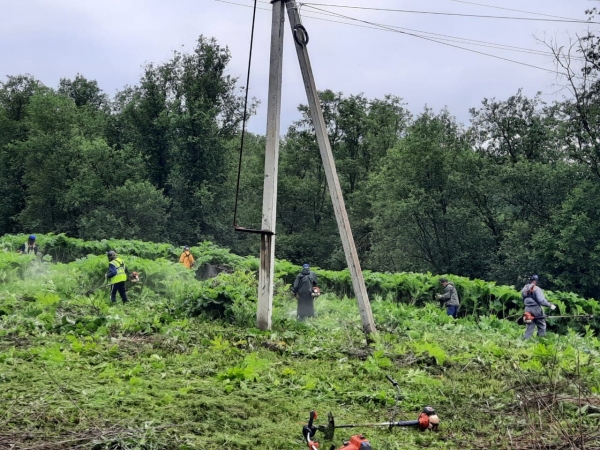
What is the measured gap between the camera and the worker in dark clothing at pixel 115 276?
14758 mm

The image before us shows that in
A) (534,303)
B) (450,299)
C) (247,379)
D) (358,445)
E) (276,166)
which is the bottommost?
(247,379)

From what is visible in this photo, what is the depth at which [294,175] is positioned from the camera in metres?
53.4

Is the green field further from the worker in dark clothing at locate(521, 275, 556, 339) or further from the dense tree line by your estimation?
the dense tree line

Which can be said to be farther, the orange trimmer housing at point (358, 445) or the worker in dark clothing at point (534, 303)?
the worker in dark clothing at point (534, 303)

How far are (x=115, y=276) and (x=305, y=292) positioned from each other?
4623 millimetres

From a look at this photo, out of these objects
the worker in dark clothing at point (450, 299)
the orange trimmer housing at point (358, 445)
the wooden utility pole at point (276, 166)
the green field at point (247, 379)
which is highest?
the wooden utility pole at point (276, 166)

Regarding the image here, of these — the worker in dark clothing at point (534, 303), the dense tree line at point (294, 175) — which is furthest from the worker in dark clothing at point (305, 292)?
the dense tree line at point (294, 175)

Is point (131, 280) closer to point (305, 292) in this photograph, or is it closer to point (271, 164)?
point (305, 292)

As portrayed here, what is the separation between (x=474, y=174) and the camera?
42.2 meters

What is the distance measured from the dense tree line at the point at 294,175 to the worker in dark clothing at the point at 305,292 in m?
25.0

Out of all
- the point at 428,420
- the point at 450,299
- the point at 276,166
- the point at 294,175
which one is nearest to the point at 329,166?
the point at 276,166

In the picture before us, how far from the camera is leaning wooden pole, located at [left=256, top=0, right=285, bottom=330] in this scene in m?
10.9

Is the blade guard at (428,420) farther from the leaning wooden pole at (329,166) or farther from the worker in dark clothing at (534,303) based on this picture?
the worker in dark clothing at (534,303)

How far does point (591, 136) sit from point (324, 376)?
1209 inches
